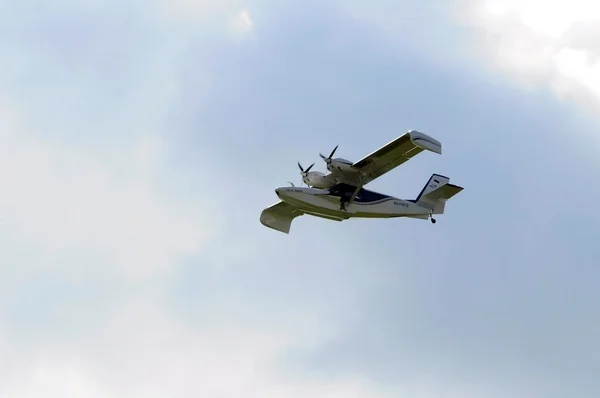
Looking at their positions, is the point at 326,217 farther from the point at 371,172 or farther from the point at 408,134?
the point at 408,134

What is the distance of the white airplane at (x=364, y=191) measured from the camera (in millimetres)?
44125

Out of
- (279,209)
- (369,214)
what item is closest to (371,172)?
(369,214)

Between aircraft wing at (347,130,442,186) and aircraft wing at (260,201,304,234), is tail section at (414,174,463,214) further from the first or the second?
aircraft wing at (260,201,304,234)

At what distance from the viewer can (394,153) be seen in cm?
4438

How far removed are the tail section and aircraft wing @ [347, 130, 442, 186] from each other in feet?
15.4

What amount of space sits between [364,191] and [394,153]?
338 cm

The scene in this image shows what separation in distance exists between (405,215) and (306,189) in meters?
7.09

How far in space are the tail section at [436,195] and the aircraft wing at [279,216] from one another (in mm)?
7381

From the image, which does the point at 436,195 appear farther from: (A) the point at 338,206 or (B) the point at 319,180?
(B) the point at 319,180

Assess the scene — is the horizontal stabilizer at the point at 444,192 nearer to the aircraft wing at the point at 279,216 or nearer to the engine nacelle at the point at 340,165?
the engine nacelle at the point at 340,165

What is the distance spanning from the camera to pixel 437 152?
43.1 m

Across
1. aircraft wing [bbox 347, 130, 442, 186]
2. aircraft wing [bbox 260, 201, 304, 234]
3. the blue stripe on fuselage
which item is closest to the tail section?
the blue stripe on fuselage

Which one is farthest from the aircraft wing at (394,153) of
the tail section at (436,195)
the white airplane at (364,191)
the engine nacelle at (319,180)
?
the tail section at (436,195)

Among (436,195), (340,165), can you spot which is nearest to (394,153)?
(340,165)
